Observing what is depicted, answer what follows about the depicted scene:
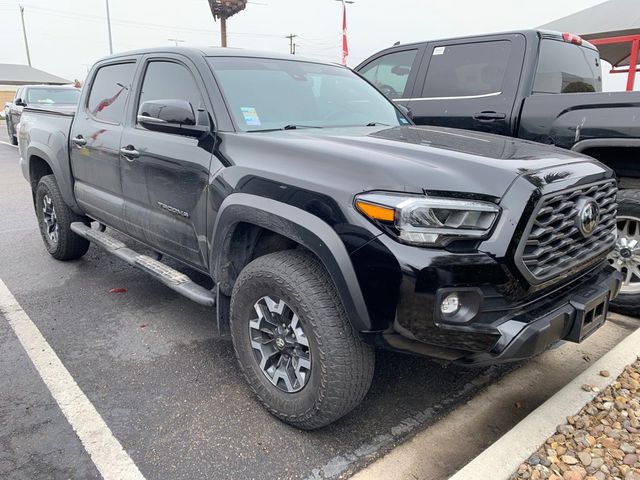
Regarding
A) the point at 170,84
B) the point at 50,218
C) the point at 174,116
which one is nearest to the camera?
the point at 174,116

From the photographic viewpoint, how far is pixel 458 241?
2064 millimetres

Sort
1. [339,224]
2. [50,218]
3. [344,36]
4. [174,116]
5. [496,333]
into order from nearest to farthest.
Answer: [496,333] < [339,224] < [174,116] < [50,218] < [344,36]

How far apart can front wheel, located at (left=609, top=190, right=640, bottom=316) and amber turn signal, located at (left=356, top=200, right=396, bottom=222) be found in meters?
2.59

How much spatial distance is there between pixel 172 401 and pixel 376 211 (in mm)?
1660

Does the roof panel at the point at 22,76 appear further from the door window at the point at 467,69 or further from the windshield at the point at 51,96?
the door window at the point at 467,69

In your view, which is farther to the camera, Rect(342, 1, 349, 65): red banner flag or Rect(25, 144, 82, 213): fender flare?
Rect(342, 1, 349, 65): red banner flag

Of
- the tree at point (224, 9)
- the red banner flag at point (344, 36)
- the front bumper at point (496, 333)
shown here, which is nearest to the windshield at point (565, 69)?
the front bumper at point (496, 333)

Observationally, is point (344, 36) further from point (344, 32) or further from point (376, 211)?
point (376, 211)

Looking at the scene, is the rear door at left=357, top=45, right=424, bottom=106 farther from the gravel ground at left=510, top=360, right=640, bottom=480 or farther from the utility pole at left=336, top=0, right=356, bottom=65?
the utility pole at left=336, top=0, right=356, bottom=65

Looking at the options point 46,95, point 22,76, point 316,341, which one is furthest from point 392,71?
point 22,76

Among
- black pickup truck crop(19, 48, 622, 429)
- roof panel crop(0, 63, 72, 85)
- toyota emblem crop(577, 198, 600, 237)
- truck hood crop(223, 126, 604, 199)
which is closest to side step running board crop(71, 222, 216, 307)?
black pickup truck crop(19, 48, 622, 429)

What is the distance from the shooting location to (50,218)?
5.31 m

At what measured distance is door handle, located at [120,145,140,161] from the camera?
3563 mm

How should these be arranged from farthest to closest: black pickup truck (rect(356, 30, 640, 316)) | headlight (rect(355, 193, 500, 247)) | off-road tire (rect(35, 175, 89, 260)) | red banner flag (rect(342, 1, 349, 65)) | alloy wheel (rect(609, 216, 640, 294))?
red banner flag (rect(342, 1, 349, 65)), off-road tire (rect(35, 175, 89, 260)), alloy wheel (rect(609, 216, 640, 294)), black pickup truck (rect(356, 30, 640, 316)), headlight (rect(355, 193, 500, 247))
